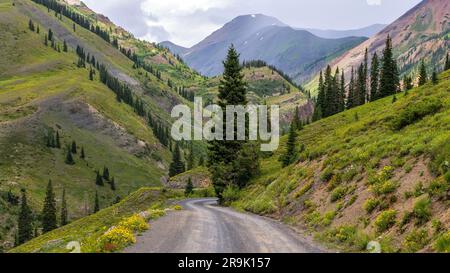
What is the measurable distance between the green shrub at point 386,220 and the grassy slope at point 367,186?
24 cm

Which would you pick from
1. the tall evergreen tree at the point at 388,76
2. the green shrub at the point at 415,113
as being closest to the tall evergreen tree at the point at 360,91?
the tall evergreen tree at the point at 388,76

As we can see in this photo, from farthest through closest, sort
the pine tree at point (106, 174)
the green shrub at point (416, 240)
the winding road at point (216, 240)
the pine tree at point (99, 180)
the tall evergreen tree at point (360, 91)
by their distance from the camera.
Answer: the pine tree at point (106, 174), the pine tree at point (99, 180), the tall evergreen tree at point (360, 91), the winding road at point (216, 240), the green shrub at point (416, 240)

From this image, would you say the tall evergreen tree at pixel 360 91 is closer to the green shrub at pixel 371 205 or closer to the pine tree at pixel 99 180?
the green shrub at pixel 371 205

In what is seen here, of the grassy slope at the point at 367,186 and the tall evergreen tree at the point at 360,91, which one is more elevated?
the tall evergreen tree at the point at 360,91

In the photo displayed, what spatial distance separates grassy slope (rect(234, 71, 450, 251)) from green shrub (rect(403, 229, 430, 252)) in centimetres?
3

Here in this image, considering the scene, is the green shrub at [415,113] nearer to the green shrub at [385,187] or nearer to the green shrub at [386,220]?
the green shrub at [385,187]

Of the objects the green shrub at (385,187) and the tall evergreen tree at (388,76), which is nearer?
the green shrub at (385,187)

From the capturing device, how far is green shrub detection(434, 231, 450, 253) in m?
12.9

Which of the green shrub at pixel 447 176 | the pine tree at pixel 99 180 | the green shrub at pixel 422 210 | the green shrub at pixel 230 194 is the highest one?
the green shrub at pixel 447 176

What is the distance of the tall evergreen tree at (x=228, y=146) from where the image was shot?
2046 inches

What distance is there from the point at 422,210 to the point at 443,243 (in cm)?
319

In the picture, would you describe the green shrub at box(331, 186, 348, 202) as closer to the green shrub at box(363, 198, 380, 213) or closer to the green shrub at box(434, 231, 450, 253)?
the green shrub at box(363, 198, 380, 213)

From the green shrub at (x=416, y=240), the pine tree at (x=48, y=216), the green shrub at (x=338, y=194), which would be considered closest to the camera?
the green shrub at (x=416, y=240)
